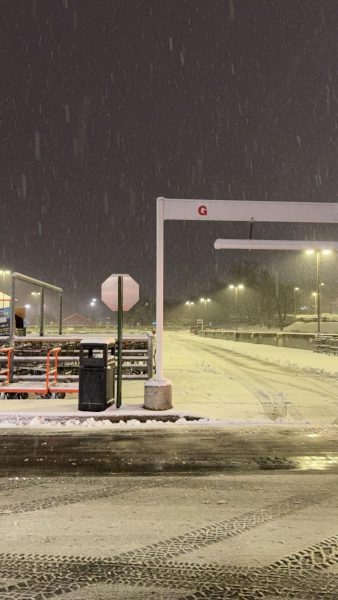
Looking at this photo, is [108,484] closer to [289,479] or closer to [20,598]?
[289,479]

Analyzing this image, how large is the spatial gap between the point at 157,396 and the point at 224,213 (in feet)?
13.4

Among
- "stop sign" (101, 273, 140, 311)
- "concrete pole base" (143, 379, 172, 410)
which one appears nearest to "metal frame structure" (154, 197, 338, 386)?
"concrete pole base" (143, 379, 172, 410)

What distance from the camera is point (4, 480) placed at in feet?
19.0

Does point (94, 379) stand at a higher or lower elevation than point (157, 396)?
higher

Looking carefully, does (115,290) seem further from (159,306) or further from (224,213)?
(224,213)

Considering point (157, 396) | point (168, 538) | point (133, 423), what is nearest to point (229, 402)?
point (157, 396)

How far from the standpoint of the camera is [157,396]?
10.2m

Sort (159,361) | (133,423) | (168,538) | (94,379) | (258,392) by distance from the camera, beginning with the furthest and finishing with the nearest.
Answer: (258,392) < (159,361) < (94,379) < (133,423) < (168,538)

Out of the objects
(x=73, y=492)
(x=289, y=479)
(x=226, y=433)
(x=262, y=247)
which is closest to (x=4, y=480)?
(x=73, y=492)

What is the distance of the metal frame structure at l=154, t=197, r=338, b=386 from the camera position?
10602mm

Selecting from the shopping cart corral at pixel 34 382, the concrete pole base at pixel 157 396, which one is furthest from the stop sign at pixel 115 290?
the shopping cart corral at pixel 34 382

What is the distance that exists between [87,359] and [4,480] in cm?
445

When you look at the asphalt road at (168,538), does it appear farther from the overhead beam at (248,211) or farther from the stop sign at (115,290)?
the overhead beam at (248,211)

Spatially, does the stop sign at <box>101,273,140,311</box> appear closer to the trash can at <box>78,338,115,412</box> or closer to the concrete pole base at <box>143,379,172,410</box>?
the trash can at <box>78,338,115,412</box>
